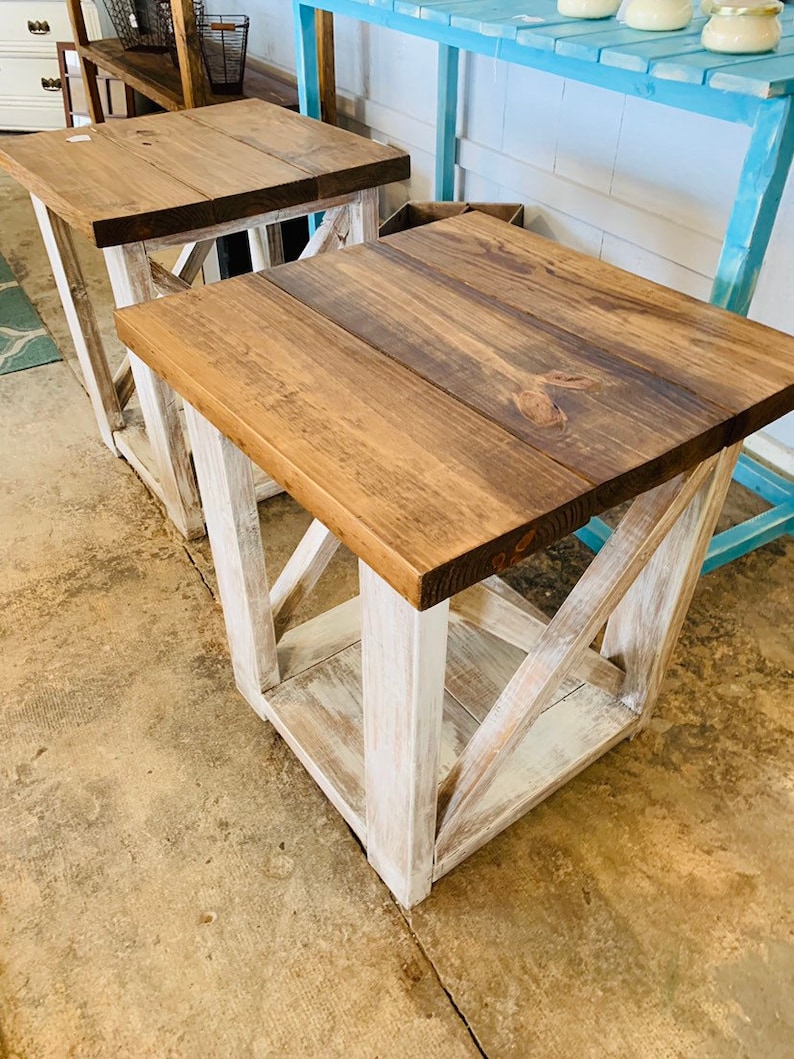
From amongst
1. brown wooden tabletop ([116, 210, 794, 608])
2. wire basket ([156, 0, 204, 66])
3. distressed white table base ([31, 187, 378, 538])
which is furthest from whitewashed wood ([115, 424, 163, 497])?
wire basket ([156, 0, 204, 66])

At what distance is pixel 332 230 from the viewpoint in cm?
165

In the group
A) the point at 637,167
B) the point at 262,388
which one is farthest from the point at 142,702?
the point at 637,167

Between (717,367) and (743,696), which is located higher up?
(717,367)

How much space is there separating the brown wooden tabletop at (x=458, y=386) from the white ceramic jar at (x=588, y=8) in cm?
41

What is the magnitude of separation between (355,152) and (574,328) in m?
0.82

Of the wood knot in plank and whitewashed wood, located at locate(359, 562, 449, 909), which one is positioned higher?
the wood knot in plank

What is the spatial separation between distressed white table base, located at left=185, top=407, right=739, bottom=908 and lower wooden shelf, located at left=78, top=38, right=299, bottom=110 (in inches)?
74.0

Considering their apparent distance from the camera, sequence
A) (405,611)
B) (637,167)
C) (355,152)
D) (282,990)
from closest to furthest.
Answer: (405,611), (282,990), (355,152), (637,167)

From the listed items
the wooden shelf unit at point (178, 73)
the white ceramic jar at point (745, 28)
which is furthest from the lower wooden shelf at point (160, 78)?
the white ceramic jar at point (745, 28)

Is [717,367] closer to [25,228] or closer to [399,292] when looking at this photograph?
[399,292]

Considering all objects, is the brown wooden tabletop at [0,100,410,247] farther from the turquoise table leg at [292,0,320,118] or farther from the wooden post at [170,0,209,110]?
the wooden post at [170,0,209,110]

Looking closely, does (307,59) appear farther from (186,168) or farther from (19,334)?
(19,334)

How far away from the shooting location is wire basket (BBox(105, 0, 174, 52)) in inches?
128

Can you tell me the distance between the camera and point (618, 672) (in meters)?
1.31
